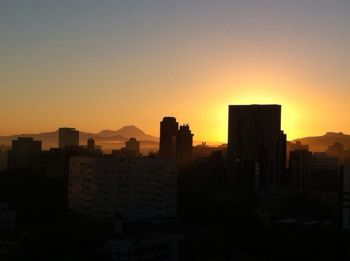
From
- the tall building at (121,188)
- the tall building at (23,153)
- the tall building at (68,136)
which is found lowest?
the tall building at (121,188)

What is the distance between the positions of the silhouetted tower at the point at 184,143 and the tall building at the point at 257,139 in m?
2.56

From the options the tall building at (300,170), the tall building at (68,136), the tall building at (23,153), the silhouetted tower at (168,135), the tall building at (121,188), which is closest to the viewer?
the tall building at (121,188)

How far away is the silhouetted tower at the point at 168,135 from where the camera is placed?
3622 centimetres

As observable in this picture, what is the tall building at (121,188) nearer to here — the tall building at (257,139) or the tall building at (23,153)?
the tall building at (257,139)

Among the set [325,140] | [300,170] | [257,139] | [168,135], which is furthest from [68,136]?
[325,140]

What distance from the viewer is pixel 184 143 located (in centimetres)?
3681

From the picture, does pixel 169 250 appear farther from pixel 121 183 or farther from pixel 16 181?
pixel 16 181

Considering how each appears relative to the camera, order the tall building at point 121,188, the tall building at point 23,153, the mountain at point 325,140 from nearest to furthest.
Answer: the tall building at point 121,188 → the tall building at point 23,153 → the mountain at point 325,140

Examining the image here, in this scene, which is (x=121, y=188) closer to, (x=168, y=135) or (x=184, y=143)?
(x=168, y=135)

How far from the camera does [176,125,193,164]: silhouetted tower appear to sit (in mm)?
36272

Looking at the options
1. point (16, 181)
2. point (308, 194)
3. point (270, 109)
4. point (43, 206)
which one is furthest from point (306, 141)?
point (43, 206)

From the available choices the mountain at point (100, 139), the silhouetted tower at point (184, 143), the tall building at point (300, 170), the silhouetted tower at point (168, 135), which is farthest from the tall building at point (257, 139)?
the mountain at point (100, 139)

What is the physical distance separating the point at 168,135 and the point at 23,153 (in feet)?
28.3

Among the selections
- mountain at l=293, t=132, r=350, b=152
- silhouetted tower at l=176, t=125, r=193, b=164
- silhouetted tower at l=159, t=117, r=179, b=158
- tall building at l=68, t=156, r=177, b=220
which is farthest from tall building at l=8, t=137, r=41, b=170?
mountain at l=293, t=132, r=350, b=152
